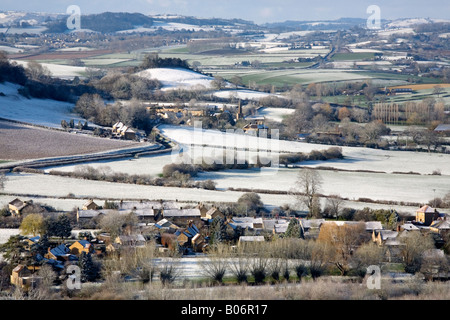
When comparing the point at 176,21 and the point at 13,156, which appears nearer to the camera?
the point at 13,156

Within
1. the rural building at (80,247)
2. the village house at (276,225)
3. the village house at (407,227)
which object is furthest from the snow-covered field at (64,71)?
the village house at (407,227)

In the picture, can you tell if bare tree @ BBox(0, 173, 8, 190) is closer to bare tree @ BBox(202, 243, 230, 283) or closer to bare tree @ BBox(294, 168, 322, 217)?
bare tree @ BBox(202, 243, 230, 283)

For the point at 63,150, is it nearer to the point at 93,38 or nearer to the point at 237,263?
the point at 237,263

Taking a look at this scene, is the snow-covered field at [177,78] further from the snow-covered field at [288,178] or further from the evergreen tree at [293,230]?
the evergreen tree at [293,230]

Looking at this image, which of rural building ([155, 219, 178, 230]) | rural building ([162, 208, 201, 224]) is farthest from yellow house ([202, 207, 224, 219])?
rural building ([155, 219, 178, 230])
